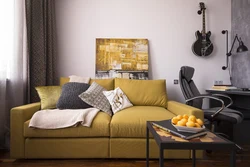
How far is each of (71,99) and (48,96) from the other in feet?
1.10

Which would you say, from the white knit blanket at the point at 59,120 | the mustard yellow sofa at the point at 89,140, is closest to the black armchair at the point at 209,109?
the mustard yellow sofa at the point at 89,140

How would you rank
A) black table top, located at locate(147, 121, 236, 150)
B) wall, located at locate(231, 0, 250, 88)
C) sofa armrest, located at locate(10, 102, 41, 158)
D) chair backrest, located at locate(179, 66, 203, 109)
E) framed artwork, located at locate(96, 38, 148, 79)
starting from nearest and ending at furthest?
black table top, located at locate(147, 121, 236, 150) → sofa armrest, located at locate(10, 102, 41, 158) → chair backrest, located at locate(179, 66, 203, 109) → wall, located at locate(231, 0, 250, 88) → framed artwork, located at locate(96, 38, 148, 79)

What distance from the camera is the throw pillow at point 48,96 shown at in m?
2.18

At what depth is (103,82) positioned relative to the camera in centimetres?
257

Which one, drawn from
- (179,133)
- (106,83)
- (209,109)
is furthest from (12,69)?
(209,109)

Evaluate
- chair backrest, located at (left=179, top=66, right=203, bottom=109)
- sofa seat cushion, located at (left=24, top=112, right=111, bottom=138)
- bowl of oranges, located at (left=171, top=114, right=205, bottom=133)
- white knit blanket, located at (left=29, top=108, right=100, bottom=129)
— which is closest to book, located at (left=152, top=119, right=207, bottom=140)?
bowl of oranges, located at (left=171, top=114, right=205, bottom=133)

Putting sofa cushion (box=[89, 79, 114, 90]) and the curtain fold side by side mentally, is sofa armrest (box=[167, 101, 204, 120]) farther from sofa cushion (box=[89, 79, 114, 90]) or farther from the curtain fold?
the curtain fold

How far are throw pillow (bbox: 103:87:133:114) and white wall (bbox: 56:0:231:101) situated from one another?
787mm

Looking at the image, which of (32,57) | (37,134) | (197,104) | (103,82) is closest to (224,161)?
(197,104)

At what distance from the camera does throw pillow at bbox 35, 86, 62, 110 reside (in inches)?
86.0

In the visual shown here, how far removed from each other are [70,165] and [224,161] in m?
1.68

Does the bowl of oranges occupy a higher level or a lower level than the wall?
lower

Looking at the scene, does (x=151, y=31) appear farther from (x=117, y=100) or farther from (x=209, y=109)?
(x=209, y=109)

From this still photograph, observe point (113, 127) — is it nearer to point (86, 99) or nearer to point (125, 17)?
point (86, 99)
